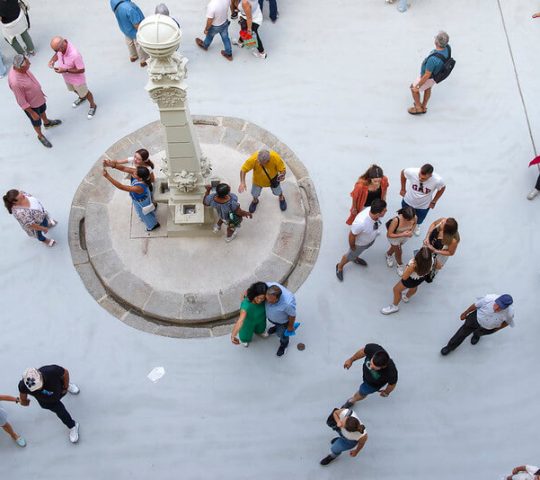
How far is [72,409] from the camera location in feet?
20.5

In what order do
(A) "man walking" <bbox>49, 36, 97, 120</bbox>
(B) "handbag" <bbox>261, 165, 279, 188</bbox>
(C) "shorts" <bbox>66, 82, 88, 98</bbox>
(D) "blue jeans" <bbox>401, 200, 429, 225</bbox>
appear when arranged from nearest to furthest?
1. (B) "handbag" <bbox>261, 165, 279, 188</bbox>
2. (D) "blue jeans" <bbox>401, 200, 429, 225</bbox>
3. (A) "man walking" <bbox>49, 36, 97, 120</bbox>
4. (C) "shorts" <bbox>66, 82, 88, 98</bbox>

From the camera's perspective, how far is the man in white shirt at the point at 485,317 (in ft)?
19.0

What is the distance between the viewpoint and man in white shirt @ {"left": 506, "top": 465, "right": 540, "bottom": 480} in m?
5.18

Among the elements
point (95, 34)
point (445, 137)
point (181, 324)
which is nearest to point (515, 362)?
point (445, 137)

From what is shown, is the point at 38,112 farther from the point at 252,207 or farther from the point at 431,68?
the point at 431,68

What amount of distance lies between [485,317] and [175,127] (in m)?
4.09

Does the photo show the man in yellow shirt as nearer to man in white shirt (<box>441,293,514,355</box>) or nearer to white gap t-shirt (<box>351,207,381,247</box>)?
white gap t-shirt (<box>351,207,381,247</box>)

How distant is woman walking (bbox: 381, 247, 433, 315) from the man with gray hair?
3.11 metres

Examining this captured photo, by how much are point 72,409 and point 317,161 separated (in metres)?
4.69

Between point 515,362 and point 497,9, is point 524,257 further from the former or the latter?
point 497,9

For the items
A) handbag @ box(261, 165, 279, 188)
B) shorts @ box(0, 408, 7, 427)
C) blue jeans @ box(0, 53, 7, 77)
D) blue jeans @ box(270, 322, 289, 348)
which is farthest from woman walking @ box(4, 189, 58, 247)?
blue jeans @ box(270, 322, 289, 348)

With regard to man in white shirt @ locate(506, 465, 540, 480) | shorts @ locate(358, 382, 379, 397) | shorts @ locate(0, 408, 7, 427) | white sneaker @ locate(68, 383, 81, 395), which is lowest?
white sneaker @ locate(68, 383, 81, 395)

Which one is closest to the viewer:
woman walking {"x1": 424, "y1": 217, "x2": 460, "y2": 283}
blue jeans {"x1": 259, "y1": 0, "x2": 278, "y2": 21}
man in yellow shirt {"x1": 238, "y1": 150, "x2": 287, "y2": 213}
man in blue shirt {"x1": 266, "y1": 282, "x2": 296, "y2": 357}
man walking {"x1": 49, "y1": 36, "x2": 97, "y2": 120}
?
man in blue shirt {"x1": 266, "y1": 282, "x2": 296, "y2": 357}

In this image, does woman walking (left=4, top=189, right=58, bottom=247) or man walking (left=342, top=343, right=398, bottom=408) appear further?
woman walking (left=4, top=189, right=58, bottom=247)
